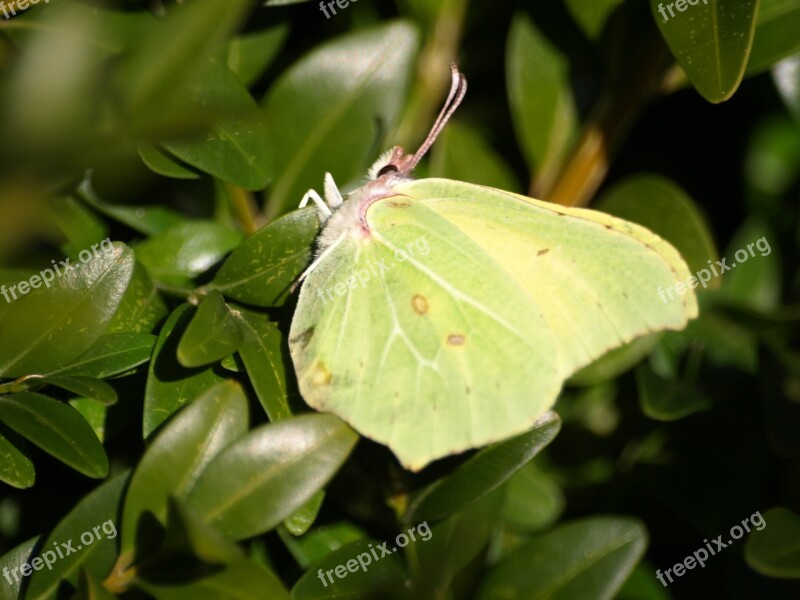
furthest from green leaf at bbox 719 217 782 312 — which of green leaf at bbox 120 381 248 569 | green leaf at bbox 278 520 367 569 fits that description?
green leaf at bbox 120 381 248 569

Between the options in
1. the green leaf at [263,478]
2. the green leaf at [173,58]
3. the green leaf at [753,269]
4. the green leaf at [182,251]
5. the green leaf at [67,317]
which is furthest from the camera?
the green leaf at [753,269]

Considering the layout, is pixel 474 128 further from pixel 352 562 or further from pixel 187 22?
pixel 187 22

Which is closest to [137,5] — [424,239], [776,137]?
[424,239]

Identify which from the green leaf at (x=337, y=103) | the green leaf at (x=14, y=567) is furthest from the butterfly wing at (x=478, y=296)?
the green leaf at (x=14, y=567)

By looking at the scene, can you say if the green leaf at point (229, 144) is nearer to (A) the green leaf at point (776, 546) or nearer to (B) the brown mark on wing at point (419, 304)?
(B) the brown mark on wing at point (419, 304)

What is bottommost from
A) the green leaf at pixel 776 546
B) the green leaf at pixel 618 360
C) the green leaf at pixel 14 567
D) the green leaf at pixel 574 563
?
the green leaf at pixel 574 563

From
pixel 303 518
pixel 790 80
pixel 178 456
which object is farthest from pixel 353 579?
pixel 790 80
